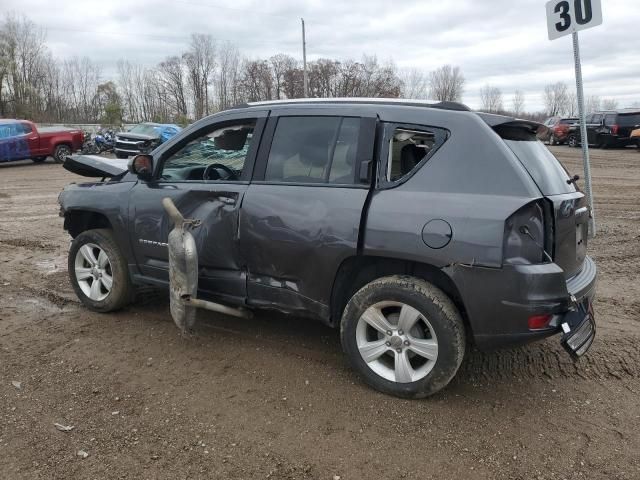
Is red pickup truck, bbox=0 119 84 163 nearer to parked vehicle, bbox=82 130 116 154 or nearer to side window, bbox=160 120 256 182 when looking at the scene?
parked vehicle, bbox=82 130 116 154

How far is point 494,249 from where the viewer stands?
2879mm

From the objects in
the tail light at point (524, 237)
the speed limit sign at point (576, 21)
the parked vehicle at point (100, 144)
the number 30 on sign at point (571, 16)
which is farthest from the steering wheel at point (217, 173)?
the parked vehicle at point (100, 144)

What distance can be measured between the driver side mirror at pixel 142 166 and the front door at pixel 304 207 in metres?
1.05

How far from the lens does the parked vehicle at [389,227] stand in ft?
9.70

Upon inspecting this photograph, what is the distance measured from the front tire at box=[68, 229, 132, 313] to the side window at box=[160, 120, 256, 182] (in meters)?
0.86

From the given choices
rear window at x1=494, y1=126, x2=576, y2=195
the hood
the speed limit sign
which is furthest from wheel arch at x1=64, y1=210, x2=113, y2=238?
the speed limit sign

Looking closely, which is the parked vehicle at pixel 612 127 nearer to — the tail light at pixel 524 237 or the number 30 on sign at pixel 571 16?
the number 30 on sign at pixel 571 16

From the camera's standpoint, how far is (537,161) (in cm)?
332

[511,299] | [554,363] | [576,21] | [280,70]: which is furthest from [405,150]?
[280,70]

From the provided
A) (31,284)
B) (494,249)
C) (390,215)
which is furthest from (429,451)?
(31,284)

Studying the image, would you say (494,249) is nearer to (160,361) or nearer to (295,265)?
(295,265)

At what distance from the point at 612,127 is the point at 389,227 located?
26.4 metres

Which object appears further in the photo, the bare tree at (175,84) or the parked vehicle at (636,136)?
the bare tree at (175,84)

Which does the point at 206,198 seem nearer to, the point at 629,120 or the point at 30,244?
the point at 30,244
